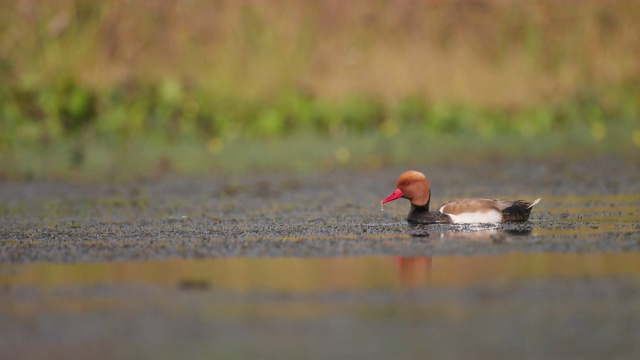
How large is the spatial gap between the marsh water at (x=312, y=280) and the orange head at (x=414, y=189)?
0.82 ft

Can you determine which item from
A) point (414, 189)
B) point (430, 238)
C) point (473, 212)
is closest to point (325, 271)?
point (430, 238)

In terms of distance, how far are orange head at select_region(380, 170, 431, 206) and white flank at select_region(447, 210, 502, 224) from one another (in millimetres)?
400

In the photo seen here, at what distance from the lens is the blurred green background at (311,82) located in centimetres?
1416

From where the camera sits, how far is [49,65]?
14.7 m

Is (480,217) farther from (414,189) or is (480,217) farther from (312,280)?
(312,280)

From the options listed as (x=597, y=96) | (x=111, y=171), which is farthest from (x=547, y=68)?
(x=111, y=171)

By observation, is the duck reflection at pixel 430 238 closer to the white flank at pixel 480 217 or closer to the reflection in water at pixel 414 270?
the reflection in water at pixel 414 270

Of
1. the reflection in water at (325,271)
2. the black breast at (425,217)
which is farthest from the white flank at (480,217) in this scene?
the reflection in water at (325,271)

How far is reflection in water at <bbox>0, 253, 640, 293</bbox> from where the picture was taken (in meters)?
6.43

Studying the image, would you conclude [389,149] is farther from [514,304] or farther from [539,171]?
[514,304]

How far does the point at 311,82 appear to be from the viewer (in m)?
15.2

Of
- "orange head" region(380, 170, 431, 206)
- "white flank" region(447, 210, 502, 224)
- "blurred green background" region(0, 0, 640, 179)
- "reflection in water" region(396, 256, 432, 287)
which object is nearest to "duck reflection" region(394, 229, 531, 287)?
"reflection in water" region(396, 256, 432, 287)

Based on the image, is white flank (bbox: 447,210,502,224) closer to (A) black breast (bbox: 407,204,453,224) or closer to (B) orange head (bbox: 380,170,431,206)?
(A) black breast (bbox: 407,204,453,224)

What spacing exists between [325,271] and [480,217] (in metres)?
2.50
